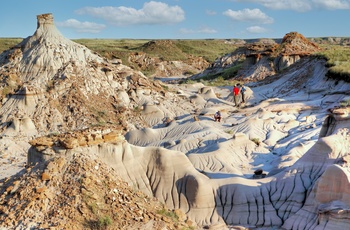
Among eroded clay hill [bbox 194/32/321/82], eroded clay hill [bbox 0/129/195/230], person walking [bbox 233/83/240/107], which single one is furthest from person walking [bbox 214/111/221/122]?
eroded clay hill [bbox 194/32/321/82]

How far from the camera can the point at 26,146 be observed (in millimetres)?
19516

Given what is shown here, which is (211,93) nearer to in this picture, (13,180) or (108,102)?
(108,102)

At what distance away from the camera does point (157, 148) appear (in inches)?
495

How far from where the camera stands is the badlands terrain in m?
10.3

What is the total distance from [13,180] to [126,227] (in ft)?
9.25

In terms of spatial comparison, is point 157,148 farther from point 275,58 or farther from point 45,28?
point 275,58

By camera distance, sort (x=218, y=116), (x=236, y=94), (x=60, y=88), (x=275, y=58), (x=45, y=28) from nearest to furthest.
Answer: (x=60, y=88) < (x=218, y=116) < (x=45, y=28) < (x=236, y=94) < (x=275, y=58)

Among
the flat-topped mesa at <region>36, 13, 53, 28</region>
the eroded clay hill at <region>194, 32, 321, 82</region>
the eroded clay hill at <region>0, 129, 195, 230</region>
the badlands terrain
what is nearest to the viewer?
the eroded clay hill at <region>0, 129, 195, 230</region>

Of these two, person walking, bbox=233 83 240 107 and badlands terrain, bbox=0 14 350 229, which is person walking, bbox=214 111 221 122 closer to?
badlands terrain, bbox=0 14 350 229

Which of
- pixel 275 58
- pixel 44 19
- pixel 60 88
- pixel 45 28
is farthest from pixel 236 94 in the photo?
pixel 275 58

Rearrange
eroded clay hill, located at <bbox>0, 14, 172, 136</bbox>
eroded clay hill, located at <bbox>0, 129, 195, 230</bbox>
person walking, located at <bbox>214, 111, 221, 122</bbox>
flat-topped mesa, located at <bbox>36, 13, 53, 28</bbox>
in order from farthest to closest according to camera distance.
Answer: flat-topped mesa, located at <bbox>36, 13, 53, 28</bbox> → person walking, located at <bbox>214, 111, 221, 122</bbox> → eroded clay hill, located at <bbox>0, 14, 172, 136</bbox> → eroded clay hill, located at <bbox>0, 129, 195, 230</bbox>

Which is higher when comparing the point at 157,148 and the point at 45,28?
the point at 45,28

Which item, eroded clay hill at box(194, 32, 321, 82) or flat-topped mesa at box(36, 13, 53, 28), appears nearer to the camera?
flat-topped mesa at box(36, 13, 53, 28)

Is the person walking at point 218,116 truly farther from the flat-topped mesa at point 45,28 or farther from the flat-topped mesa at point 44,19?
the flat-topped mesa at point 44,19
